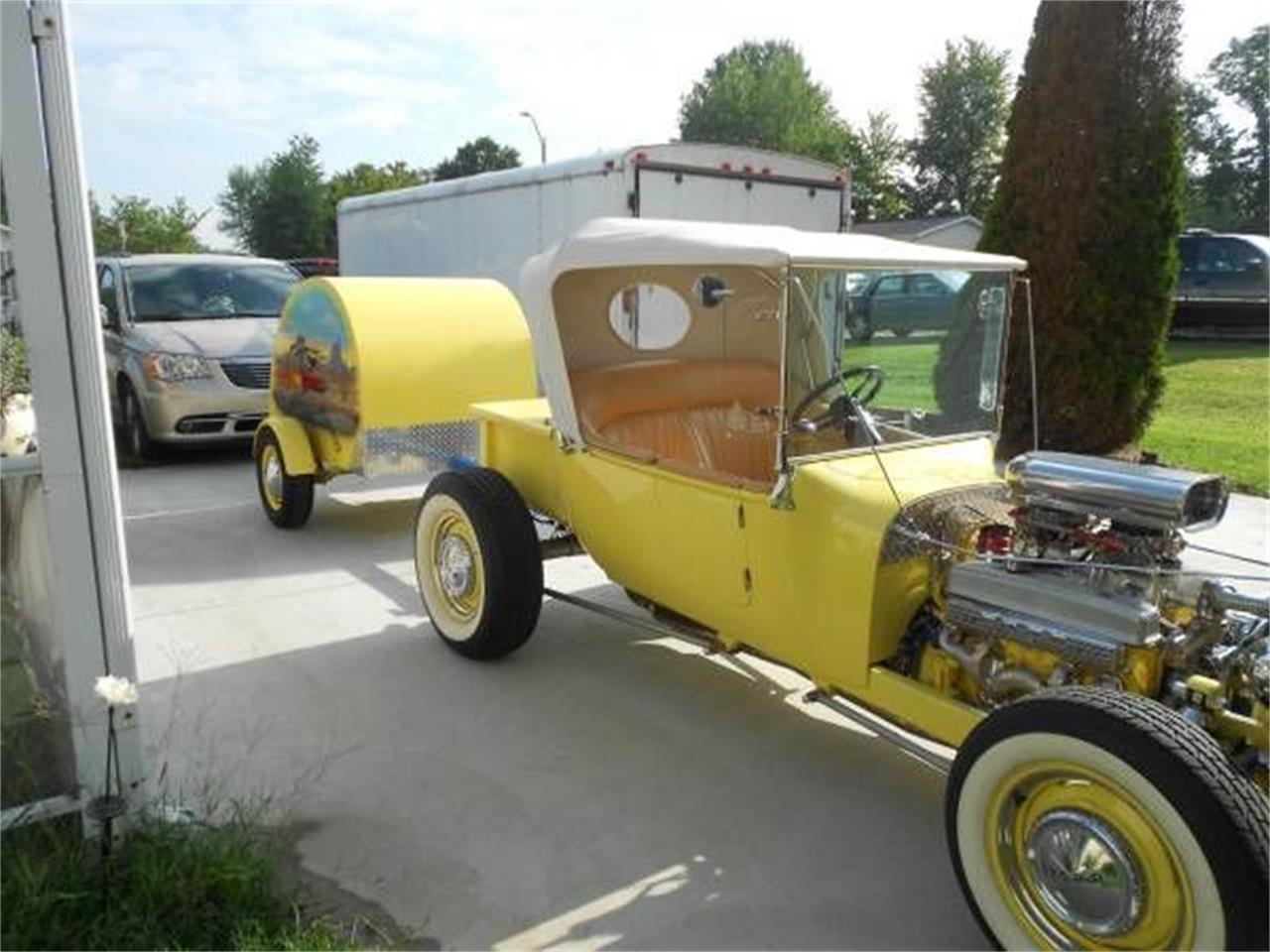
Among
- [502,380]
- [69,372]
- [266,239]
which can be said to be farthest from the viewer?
[266,239]

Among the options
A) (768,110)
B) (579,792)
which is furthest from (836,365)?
(768,110)

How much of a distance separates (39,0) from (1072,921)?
332 centimetres

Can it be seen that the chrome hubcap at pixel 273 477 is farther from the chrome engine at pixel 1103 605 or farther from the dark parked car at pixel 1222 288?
the dark parked car at pixel 1222 288

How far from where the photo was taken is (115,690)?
266 cm

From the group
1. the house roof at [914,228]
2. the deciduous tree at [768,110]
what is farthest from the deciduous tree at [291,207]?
the deciduous tree at [768,110]

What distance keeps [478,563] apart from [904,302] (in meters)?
2.10

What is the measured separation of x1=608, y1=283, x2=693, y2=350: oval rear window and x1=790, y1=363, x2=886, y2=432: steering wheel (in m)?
1.19

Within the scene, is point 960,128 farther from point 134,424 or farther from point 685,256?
point 685,256

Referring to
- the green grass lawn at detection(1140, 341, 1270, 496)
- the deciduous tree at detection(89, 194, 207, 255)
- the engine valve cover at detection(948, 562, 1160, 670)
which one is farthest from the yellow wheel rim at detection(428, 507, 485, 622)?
the deciduous tree at detection(89, 194, 207, 255)

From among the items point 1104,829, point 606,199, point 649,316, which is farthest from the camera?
point 606,199

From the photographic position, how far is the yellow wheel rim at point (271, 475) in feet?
22.4

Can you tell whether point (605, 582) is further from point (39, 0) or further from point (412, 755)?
point (39, 0)

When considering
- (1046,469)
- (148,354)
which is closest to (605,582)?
(1046,469)

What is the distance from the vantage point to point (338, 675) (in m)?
4.57
